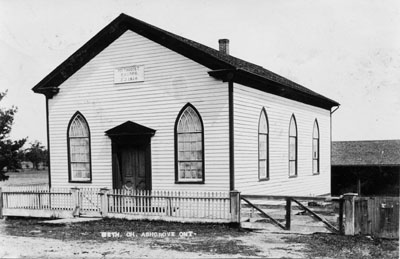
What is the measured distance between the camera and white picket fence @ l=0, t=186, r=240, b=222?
13.8 metres

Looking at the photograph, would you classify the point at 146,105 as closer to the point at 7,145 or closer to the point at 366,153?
the point at 7,145

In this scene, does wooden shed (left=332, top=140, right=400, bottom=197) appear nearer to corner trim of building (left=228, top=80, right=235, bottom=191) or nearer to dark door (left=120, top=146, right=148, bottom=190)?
corner trim of building (left=228, top=80, right=235, bottom=191)

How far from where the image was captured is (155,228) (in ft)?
43.1

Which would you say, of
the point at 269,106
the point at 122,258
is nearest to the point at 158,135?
the point at 269,106

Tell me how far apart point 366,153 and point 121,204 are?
22450 millimetres

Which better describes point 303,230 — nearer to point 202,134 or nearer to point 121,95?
point 202,134

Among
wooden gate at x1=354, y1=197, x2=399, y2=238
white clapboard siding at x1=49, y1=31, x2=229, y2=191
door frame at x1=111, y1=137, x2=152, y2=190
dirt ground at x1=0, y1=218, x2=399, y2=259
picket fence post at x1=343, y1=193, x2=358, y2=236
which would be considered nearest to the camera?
dirt ground at x1=0, y1=218, x2=399, y2=259

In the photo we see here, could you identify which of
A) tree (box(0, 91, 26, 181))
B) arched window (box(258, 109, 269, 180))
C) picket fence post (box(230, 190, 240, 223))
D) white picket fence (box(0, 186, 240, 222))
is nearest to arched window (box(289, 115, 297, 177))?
arched window (box(258, 109, 269, 180))

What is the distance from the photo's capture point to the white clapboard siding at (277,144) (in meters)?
15.5

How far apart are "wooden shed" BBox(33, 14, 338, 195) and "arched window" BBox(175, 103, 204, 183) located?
0.03 metres

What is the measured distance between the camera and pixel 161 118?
52.7 ft

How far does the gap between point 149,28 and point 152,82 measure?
74.8 inches

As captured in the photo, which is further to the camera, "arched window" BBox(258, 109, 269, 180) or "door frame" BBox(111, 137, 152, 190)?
"arched window" BBox(258, 109, 269, 180)

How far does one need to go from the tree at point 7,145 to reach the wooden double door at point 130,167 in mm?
15800
